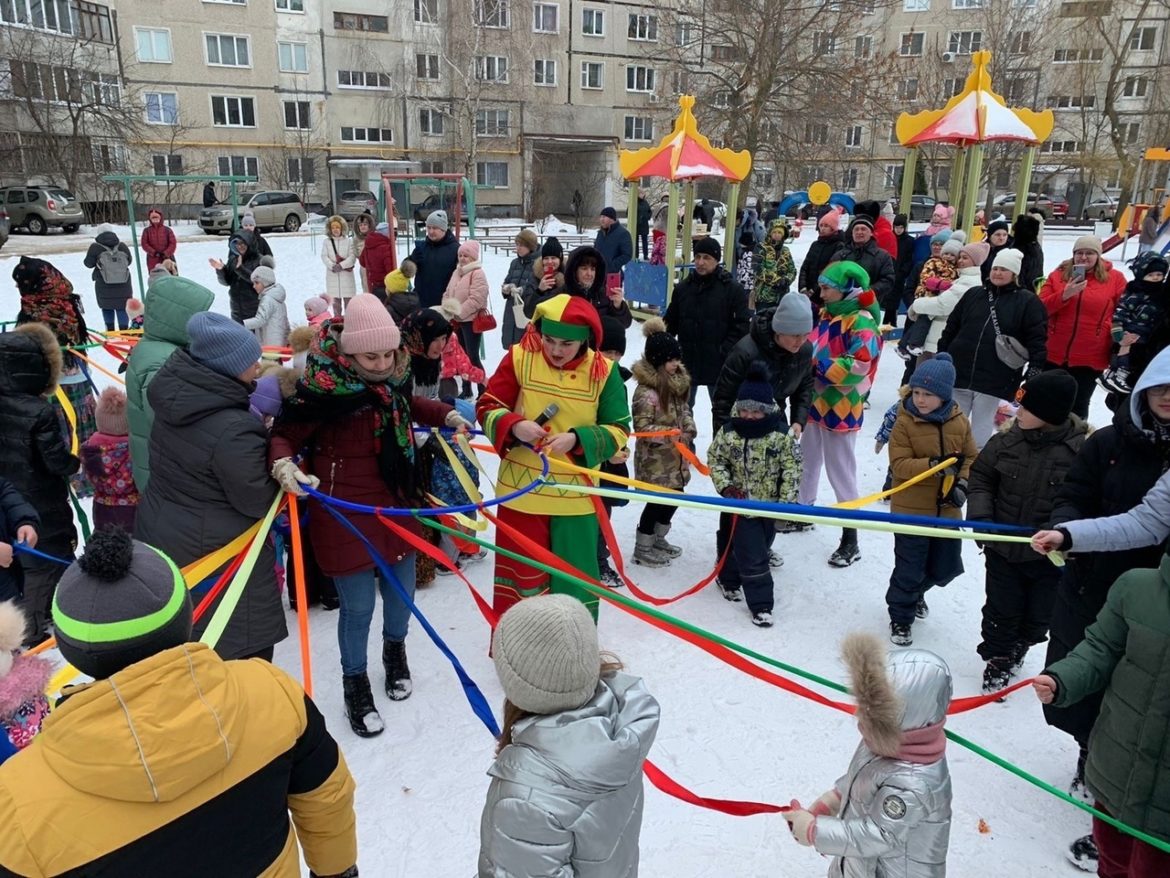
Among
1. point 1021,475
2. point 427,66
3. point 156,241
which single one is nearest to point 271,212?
point 427,66

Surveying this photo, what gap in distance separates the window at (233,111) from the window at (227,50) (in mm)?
1430

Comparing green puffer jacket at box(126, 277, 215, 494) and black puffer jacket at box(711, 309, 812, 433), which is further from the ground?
green puffer jacket at box(126, 277, 215, 494)

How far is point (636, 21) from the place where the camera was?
1629 inches

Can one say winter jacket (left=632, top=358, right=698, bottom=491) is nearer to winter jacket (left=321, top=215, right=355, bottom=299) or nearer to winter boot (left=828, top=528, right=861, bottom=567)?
winter boot (left=828, top=528, right=861, bottom=567)

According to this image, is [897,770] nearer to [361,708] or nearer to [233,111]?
[361,708]

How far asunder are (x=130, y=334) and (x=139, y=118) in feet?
104

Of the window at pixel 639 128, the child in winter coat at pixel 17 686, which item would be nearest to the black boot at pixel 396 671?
the child in winter coat at pixel 17 686

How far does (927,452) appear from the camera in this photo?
4.25 meters

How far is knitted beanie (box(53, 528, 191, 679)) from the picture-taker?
4.73ft

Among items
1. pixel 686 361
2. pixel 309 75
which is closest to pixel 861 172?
pixel 309 75

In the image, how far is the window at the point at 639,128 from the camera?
4250 cm

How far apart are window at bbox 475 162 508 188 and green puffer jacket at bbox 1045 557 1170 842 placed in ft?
133

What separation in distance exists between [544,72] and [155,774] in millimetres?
43197

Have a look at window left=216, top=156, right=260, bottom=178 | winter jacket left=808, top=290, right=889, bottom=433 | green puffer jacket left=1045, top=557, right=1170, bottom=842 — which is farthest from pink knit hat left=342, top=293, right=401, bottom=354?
window left=216, top=156, right=260, bottom=178
